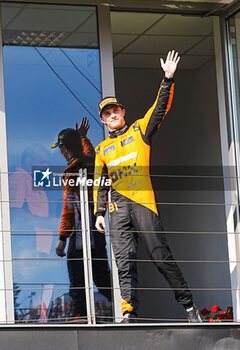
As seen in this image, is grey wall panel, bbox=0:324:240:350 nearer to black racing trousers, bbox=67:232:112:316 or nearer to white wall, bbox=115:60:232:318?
black racing trousers, bbox=67:232:112:316

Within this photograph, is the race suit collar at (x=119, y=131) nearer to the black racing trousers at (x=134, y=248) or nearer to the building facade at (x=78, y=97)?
the building facade at (x=78, y=97)

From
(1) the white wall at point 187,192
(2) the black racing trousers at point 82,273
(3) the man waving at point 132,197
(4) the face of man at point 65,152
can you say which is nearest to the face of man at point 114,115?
(3) the man waving at point 132,197

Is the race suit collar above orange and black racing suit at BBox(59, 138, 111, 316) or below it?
above

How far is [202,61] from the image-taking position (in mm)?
5031

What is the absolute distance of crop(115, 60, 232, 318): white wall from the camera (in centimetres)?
541

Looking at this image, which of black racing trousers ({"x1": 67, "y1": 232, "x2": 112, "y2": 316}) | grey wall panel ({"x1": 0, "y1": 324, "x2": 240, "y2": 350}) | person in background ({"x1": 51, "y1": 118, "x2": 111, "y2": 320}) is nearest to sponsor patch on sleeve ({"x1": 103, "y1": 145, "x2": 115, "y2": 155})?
person in background ({"x1": 51, "y1": 118, "x2": 111, "y2": 320})

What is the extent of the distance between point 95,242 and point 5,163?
59 cm

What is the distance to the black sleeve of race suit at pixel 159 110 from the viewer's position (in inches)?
160

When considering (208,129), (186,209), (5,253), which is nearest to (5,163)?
(5,253)

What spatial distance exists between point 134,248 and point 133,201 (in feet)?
0.78

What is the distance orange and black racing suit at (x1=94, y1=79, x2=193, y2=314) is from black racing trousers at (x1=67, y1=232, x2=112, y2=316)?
194 millimetres

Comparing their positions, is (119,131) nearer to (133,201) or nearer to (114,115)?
(114,115)

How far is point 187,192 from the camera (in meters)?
5.92

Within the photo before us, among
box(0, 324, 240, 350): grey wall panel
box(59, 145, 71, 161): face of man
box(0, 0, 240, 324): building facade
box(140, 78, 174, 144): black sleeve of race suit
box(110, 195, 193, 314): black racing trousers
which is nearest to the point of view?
box(0, 324, 240, 350): grey wall panel
